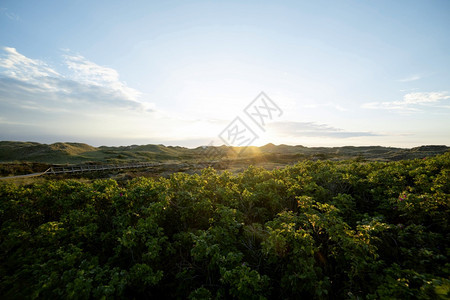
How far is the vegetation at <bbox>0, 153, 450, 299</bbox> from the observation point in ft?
9.51

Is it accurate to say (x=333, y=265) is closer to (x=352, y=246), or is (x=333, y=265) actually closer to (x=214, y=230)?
(x=352, y=246)

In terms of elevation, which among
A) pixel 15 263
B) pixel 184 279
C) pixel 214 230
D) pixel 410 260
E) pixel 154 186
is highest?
pixel 154 186

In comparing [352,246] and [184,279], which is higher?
[352,246]

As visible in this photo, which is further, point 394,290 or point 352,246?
point 352,246

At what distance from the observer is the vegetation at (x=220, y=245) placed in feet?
9.51

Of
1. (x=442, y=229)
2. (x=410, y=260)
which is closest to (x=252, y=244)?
(x=410, y=260)

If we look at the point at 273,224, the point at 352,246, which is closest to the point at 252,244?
the point at 273,224

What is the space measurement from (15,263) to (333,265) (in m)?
6.20

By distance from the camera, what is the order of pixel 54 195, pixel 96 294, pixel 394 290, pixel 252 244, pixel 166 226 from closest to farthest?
1. pixel 394 290
2. pixel 96 294
3. pixel 252 244
4. pixel 166 226
5. pixel 54 195

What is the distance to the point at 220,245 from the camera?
3707 mm

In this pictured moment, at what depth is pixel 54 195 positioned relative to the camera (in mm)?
5352

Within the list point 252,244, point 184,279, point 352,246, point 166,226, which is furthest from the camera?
point 166,226

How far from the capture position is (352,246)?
124 inches

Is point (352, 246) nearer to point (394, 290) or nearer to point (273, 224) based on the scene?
point (394, 290)
